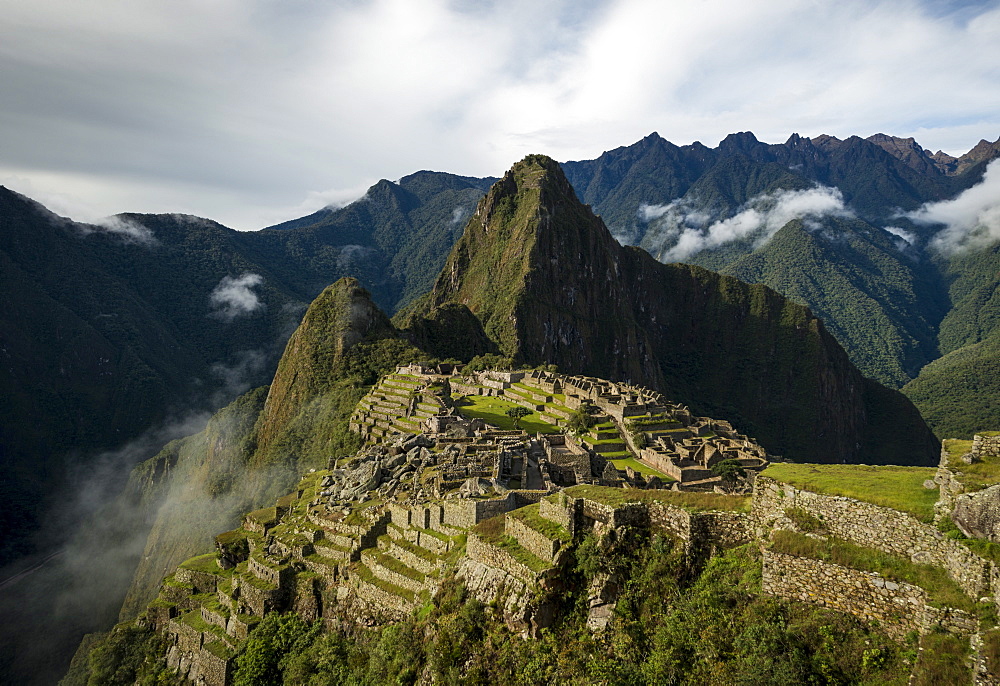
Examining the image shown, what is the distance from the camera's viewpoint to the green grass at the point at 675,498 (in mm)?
12359

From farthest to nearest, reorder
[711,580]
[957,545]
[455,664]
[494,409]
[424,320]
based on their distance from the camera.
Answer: [424,320] < [494,409] < [455,664] < [711,580] < [957,545]

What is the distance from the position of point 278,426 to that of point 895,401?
636 feet

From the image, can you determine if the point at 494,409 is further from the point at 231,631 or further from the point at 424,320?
the point at 424,320

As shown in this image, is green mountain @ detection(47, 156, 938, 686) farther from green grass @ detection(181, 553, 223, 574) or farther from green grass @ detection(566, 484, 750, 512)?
green grass @ detection(566, 484, 750, 512)

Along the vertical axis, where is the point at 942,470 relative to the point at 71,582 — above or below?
above

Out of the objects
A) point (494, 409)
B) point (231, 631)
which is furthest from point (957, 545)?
point (494, 409)

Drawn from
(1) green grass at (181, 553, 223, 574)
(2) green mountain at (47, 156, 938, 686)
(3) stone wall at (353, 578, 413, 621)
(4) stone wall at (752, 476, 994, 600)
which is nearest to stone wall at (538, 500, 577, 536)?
(4) stone wall at (752, 476, 994, 600)

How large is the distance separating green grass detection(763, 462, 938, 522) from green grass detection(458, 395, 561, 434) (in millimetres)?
34579

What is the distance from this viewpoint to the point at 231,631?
75.9 ft

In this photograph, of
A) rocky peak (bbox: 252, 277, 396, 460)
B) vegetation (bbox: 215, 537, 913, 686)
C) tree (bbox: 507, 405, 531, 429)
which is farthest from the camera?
rocky peak (bbox: 252, 277, 396, 460)

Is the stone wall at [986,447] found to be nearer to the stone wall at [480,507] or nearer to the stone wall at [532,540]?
the stone wall at [532,540]

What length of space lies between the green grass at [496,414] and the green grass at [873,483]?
34.6 m

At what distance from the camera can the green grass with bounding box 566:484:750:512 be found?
12359 millimetres

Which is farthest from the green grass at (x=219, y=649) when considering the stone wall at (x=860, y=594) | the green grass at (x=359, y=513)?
the stone wall at (x=860, y=594)
